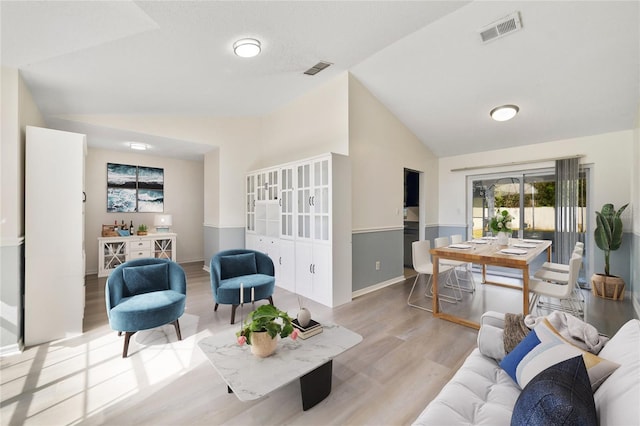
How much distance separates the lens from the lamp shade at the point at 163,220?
577 centimetres

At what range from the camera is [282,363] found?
1.69 meters

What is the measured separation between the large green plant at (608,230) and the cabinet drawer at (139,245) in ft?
25.2

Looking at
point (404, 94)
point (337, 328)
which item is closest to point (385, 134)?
point (404, 94)

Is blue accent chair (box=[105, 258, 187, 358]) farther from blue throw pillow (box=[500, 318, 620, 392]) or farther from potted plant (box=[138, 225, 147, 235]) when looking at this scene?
potted plant (box=[138, 225, 147, 235])

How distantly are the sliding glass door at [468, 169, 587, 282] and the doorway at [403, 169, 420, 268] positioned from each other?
1093 mm

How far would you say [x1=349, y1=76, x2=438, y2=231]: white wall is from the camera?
4.05 meters

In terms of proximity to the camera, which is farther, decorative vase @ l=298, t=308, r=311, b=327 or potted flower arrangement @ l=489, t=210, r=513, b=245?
potted flower arrangement @ l=489, t=210, r=513, b=245

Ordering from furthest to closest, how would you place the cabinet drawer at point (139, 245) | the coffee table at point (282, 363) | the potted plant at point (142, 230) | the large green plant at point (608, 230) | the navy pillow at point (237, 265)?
the potted plant at point (142, 230) < the cabinet drawer at point (139, 245) < the large green plant at point (608, 230) < the navy pillow at point (237, 265) < the coffee table at point (282, 363)

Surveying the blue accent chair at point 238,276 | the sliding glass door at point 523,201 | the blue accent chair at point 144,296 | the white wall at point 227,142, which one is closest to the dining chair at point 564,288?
the sliding glass door at point 523,201

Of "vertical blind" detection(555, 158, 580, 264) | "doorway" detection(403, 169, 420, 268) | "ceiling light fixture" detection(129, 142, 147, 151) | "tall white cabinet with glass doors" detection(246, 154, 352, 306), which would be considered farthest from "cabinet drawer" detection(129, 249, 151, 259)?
"vertical blind" detection(555, 158, 580, 264)

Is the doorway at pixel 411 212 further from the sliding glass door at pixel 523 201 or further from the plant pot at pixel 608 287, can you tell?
the plant pot at pixel 608 287

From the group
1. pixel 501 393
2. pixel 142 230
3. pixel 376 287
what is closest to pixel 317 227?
pixel 376 287

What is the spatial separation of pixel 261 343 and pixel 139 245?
4.77 metres

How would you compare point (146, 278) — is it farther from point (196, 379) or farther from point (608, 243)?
point (608, 243)
